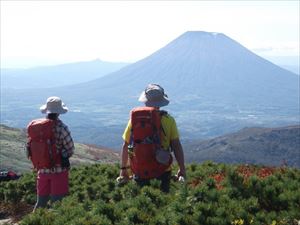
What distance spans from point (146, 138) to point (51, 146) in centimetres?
175

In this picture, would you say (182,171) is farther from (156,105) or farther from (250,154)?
(250,154)

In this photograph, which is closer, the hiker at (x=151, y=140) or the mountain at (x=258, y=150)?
the hiker at (x=151, y=140)

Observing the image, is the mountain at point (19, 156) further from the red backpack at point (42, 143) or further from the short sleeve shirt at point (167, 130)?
the short sleeve shirt at point (167, 130)

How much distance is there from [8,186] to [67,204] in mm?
6011

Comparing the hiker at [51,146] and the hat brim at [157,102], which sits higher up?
the hat brim at [157,102]

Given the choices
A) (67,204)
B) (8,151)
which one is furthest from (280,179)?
(8,151)

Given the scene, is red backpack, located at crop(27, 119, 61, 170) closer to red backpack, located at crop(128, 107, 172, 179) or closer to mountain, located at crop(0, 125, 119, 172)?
red backpack, located at crop(128, 107, 172, 179)

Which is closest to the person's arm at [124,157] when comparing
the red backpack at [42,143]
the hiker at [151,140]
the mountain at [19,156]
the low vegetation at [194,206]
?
the hiker at [151,140]

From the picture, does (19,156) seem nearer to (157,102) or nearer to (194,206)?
(157,102)

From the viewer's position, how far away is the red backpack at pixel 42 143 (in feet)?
29.3

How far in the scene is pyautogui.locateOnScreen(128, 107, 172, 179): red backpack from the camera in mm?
8172

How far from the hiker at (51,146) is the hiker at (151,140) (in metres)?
1.16

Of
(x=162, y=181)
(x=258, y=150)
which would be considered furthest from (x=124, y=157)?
(x=258, y=150)

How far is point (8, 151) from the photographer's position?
154 feet
